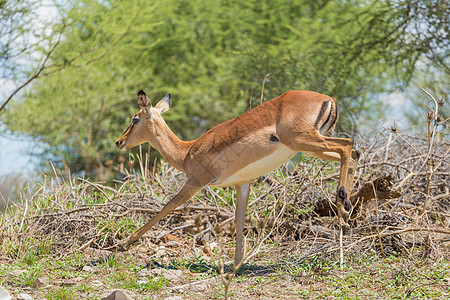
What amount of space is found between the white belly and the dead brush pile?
1.57 feet

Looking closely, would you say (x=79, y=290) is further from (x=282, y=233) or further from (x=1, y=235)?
(x=282, y=233)

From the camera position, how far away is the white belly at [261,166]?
406cm

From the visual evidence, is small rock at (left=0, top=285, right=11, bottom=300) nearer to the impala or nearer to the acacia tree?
the impala

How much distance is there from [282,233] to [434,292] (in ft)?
6.81

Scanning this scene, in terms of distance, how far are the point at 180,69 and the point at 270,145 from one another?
12254 mm

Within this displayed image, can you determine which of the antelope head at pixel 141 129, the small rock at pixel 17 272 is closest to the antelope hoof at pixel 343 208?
the antelope head at pixel 141 129

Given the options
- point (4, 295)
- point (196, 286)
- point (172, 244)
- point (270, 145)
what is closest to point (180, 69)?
Result: point (172, 244)

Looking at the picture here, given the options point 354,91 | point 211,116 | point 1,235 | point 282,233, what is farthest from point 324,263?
point 211,116

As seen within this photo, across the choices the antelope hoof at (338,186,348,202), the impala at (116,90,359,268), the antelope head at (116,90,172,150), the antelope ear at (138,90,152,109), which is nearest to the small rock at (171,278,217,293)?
the impala at (116,90,359,268)

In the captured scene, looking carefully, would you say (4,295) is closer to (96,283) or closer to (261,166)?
(96,283)

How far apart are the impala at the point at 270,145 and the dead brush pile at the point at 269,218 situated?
1.36ft

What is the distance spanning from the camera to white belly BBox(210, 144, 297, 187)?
13.3 ft

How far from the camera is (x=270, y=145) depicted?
159 inches

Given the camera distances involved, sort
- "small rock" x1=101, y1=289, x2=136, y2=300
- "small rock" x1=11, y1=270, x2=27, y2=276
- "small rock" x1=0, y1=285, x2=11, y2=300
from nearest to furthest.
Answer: "small rock" x1=0, y1=285, x2=11, y2=300
"small rock" x1=101, y1=289, x2=136, y2=300
"small rock" x1=11, y1=270, x2=27, y2=276
